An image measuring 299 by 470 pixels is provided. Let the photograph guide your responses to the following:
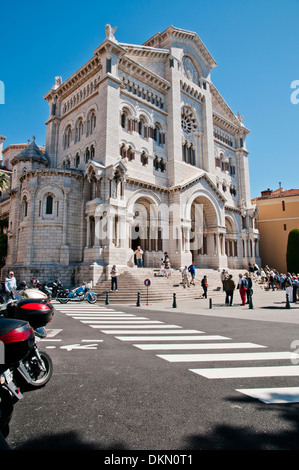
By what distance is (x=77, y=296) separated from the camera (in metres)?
16.9

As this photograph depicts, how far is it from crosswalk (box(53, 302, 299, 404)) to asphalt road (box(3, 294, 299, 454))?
0.14 feet

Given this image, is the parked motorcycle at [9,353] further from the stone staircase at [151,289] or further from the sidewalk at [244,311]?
the stone staircase at [151,289]

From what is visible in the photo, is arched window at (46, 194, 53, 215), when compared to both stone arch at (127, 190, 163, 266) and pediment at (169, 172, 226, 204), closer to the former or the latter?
stone arch at (127, 190, 163, 266)

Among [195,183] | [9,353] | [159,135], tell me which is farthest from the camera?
[159,135]

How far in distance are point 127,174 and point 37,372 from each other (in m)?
21.0

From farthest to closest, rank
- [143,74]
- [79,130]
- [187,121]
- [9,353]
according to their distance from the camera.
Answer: [187,121] < [79,130] < [143,74] < [9,353]

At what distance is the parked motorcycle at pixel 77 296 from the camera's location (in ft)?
53.8

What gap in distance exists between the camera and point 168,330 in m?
8.19

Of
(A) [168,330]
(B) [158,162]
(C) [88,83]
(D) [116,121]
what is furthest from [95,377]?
(C) [88,83]

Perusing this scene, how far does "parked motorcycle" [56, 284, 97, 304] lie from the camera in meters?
16.4

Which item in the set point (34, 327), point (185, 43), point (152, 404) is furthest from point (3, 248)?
point (185, 43)

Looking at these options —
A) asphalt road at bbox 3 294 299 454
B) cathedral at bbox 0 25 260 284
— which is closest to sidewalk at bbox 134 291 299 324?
asphalt road at bbox 3 294 299 454

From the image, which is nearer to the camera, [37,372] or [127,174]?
[37,372]

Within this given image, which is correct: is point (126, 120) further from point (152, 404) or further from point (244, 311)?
point (152, 404)
